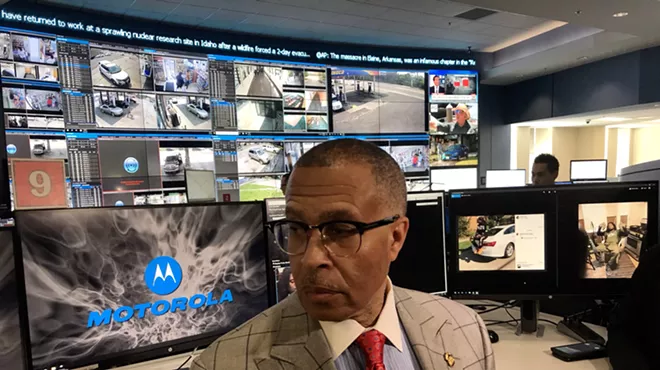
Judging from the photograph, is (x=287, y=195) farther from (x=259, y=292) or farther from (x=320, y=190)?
(x=259, y=292)

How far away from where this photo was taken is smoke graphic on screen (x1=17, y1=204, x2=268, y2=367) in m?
1.15

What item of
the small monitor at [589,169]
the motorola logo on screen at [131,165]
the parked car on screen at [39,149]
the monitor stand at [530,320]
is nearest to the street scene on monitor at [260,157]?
the motorola logo on screen at [131,165]

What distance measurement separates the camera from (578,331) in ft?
5.67

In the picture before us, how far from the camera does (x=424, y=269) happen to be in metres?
1.75

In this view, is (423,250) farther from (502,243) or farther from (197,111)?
(197,111)

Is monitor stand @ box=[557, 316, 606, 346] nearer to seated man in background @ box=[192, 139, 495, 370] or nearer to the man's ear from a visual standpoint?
seated man in background @ box=[192, 139, 495, 370]

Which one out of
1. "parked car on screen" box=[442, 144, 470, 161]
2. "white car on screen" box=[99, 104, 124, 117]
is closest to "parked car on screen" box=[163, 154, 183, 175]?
"white car on screen" box=[99, 104, 124, 117]

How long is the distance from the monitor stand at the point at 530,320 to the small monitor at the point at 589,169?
6.16 m

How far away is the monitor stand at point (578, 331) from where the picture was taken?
1.68m

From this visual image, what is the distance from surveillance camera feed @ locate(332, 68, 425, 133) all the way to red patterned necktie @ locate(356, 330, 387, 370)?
202 inches

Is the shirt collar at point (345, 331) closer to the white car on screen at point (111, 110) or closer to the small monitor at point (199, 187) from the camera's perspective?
the small monitor at point (199, 187)

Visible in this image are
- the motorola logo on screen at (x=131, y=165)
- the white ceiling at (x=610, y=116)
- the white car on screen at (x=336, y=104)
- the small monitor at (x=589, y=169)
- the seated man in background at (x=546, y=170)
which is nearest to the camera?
the seated man in background at (x=546, y=170)

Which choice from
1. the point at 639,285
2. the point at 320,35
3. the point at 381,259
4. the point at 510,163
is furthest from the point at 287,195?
the point at 510,163

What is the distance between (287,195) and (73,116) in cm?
428
